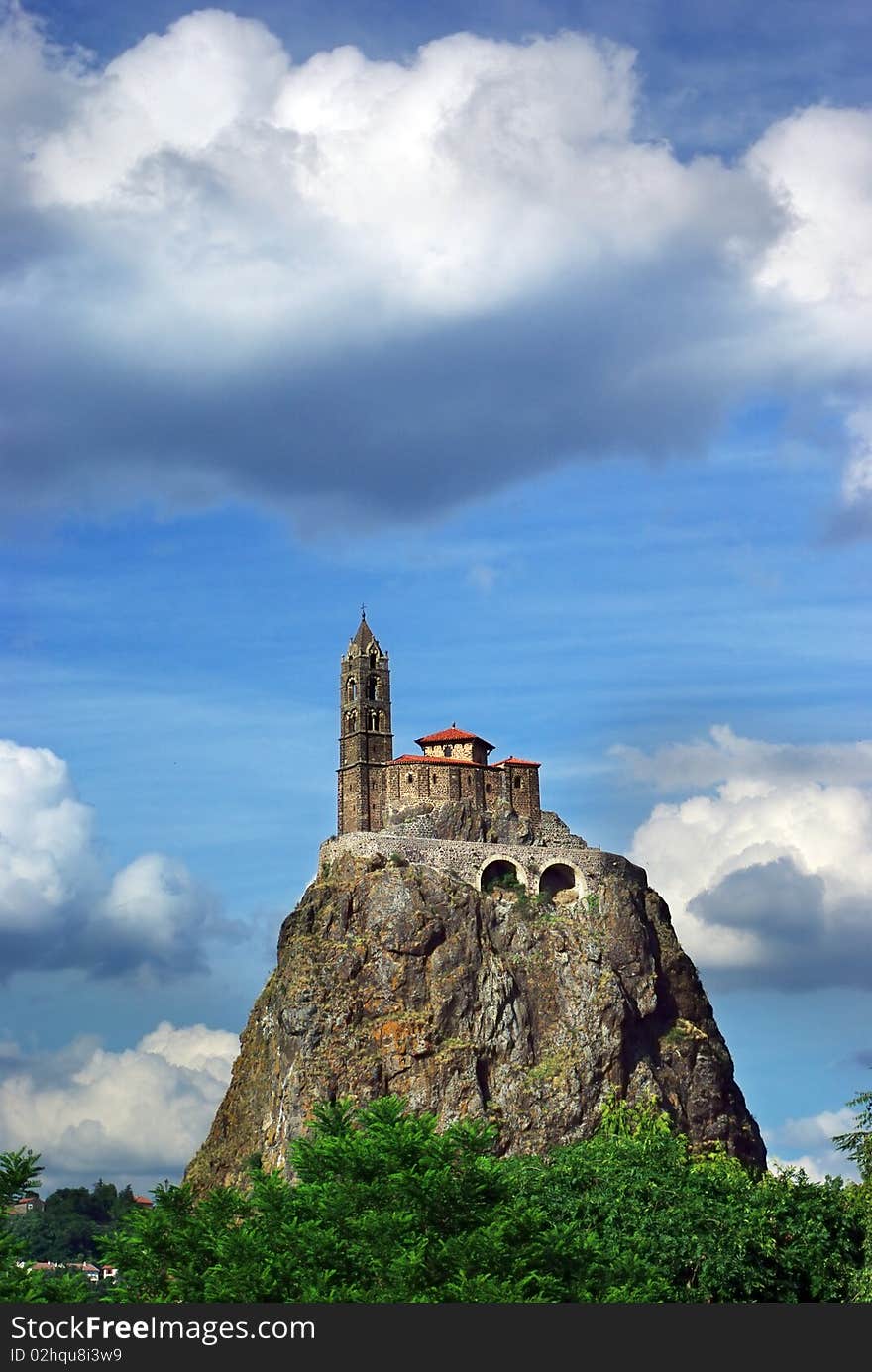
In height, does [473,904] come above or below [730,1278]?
above

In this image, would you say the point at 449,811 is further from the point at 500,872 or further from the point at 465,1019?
the point at 465,1019

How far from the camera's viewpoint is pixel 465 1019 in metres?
120

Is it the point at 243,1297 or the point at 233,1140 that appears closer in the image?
the point at 243,1297

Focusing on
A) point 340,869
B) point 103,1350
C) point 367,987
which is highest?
point 340,869

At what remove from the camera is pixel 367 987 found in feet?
396

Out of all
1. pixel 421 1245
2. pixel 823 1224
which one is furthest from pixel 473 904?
pixel 421 1245

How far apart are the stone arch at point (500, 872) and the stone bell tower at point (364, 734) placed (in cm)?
829

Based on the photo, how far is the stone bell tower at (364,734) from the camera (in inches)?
5069

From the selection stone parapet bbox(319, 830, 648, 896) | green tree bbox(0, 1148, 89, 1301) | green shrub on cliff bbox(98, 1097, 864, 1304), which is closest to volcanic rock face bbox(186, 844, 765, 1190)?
stone parapet bbox(319, 830, 648, 896)

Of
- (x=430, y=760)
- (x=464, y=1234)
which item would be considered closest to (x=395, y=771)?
(x=430, y=760)

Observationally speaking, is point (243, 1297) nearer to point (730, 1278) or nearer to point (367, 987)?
point (730, 1278)

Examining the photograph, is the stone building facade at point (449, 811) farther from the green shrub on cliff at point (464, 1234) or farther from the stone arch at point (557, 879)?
the green shrub on cliff at point (464, 1234)

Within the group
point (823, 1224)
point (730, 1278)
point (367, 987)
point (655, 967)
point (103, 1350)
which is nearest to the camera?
point (103, 1350)

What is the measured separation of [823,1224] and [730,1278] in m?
6.70
